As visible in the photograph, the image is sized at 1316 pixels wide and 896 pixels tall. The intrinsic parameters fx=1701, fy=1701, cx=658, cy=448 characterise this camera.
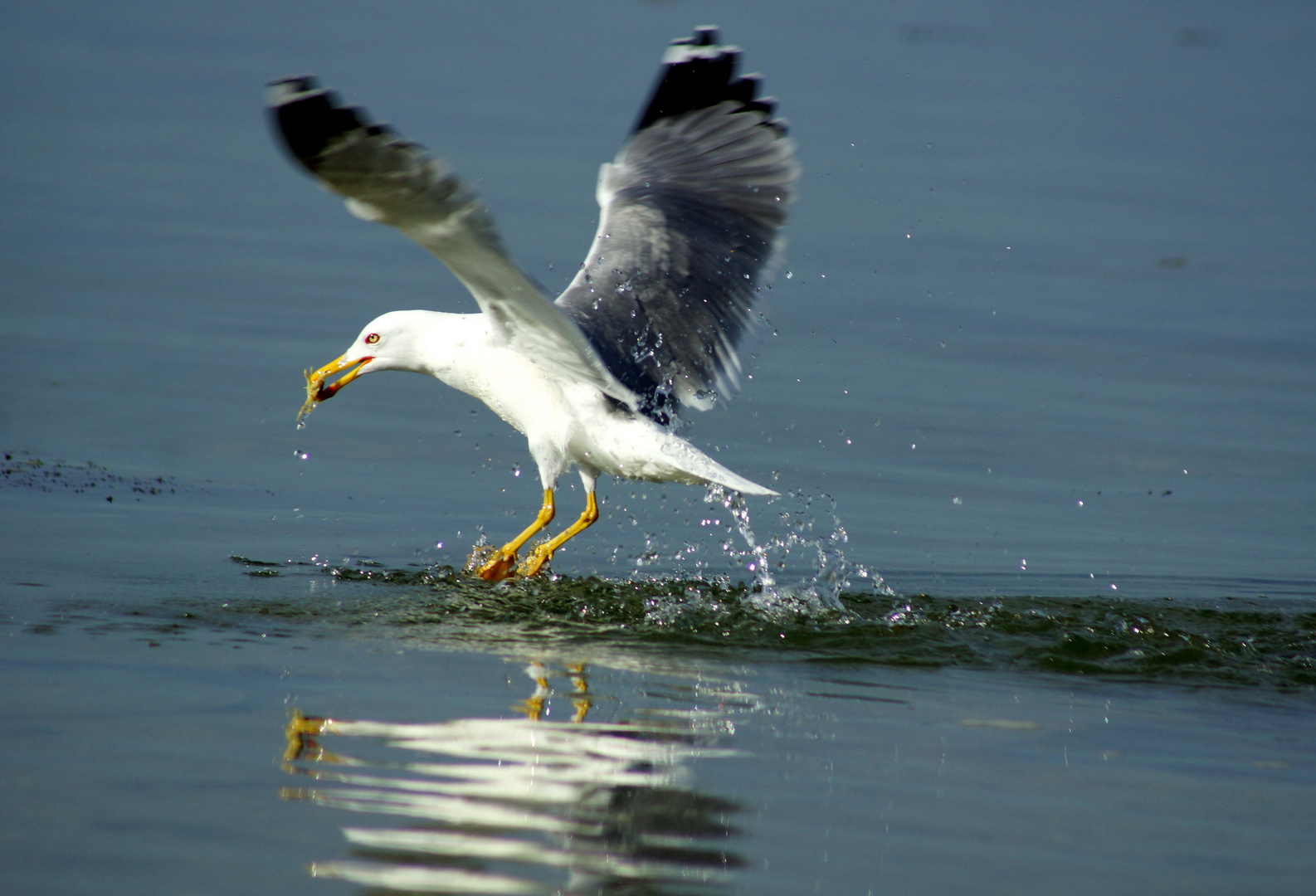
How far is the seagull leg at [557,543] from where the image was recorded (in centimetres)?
721

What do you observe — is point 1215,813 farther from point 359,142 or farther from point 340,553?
point 340,553

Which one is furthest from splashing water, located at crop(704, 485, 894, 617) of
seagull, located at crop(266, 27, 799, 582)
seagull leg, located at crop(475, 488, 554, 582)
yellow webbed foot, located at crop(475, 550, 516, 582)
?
yellow webbed foot, located at crop(475, 550, 516, 582)

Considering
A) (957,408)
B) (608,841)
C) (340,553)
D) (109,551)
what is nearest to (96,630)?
(109,551)

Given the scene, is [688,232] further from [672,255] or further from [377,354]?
[377,354]

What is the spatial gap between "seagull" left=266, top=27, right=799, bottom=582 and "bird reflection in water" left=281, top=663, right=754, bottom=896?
1.90m

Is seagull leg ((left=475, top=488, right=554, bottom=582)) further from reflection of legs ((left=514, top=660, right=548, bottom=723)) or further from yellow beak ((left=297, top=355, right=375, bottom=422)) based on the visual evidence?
reflection of legs ((left=514, top=660, right=548, bottom=723))

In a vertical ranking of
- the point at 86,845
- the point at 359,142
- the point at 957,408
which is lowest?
the point at 86,845

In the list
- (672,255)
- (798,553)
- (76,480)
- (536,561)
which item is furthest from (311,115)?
(76,480)

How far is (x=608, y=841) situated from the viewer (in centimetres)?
362

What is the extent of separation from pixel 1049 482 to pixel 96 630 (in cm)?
522

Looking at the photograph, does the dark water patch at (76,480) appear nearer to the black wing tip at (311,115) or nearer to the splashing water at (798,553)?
the splashing water at (798,553)

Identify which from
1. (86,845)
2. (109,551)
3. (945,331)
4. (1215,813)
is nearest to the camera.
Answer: (86,845)

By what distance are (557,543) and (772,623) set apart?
169 cm

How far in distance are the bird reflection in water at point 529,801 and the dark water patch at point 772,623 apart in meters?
1.09
